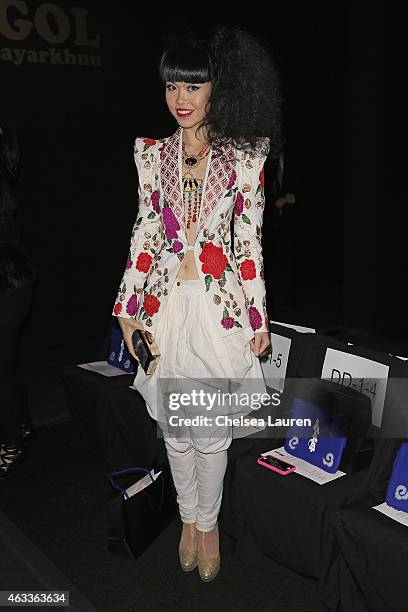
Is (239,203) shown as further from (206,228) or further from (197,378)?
(197,378)

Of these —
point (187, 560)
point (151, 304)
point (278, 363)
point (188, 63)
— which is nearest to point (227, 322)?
point (151, 304)

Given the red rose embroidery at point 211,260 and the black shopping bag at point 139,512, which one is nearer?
the red rose embroidery at point 211,260

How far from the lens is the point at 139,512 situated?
7.87 ft

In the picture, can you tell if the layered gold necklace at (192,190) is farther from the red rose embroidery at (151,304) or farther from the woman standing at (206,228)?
the red rose embroidery at (151,304)

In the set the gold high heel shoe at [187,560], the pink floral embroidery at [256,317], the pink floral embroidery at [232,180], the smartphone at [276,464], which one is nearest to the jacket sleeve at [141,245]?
the pink floral embroidery at [232,180]

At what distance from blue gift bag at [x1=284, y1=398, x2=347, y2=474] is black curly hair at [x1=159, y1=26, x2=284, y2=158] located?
35.0 inches

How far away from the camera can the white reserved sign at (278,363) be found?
8.59 ft

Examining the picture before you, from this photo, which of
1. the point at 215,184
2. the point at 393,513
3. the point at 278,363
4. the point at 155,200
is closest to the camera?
the point at 393,513

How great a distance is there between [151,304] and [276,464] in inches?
27.0

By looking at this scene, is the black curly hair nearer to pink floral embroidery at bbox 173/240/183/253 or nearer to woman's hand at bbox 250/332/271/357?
pink floral embroidery at bbox 173/240/183/253

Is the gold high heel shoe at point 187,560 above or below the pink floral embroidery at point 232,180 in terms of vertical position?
below

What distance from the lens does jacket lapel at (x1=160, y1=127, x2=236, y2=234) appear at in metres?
2.04

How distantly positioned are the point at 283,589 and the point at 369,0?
13.5ft

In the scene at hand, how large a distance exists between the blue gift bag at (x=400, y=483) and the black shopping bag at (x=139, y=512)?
2.93ft
